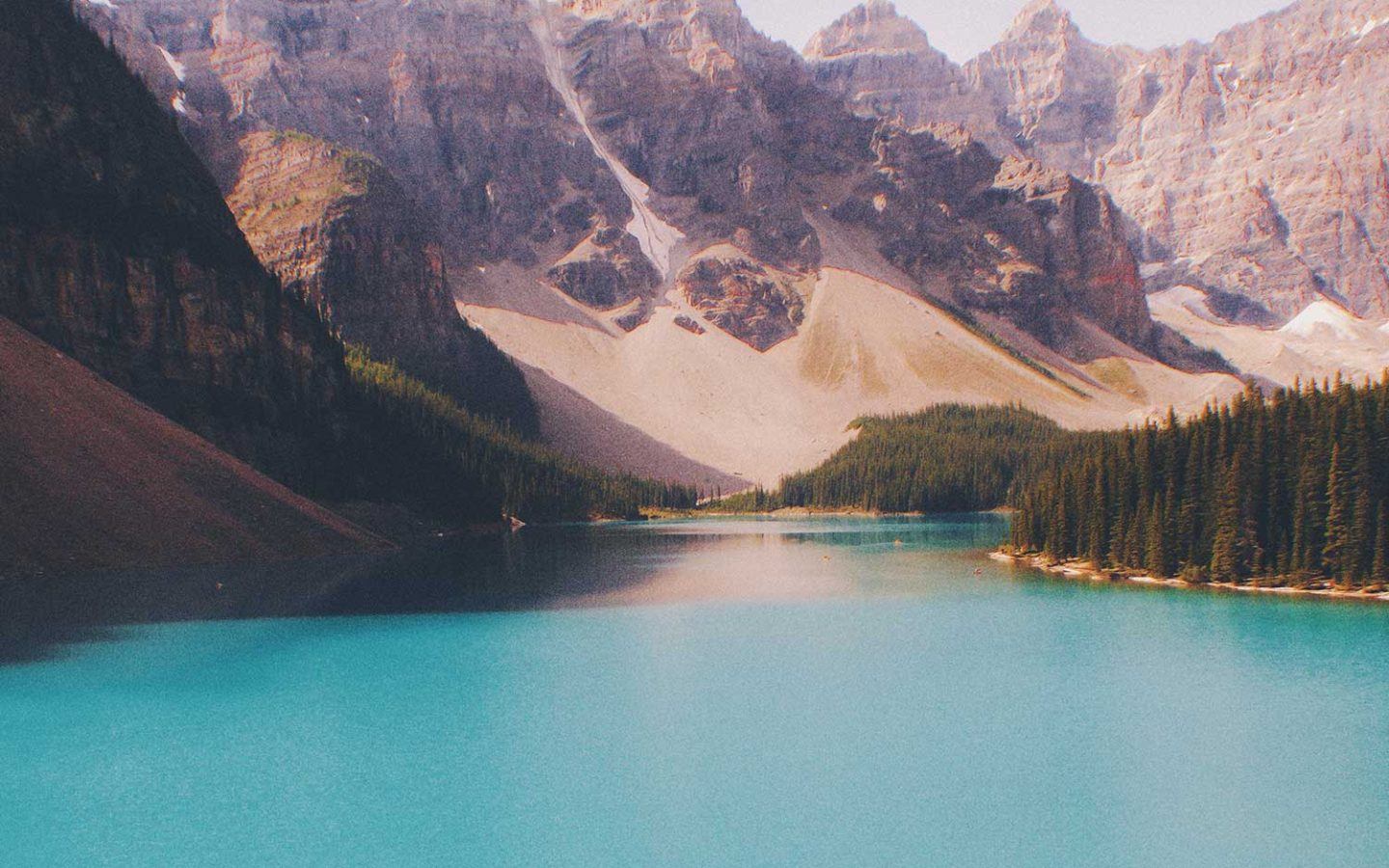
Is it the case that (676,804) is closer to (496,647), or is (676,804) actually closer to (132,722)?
(132,722)

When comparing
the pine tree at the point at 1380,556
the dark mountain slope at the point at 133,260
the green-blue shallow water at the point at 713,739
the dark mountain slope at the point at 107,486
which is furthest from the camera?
the dark mountain slope at the point at 133,260

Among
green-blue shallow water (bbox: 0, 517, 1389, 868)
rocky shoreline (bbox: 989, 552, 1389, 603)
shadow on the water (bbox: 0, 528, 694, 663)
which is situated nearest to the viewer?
green-blue shallow water (bbox: 0, 517, 1389, 868)

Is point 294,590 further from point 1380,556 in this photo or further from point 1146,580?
point 1380,556

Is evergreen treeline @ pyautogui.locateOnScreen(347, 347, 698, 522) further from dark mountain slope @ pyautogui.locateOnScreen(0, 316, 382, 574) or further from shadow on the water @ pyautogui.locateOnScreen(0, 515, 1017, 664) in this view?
dark mountain slope @ pyautogui.locateOnScreen(0, 316, 382, 574)

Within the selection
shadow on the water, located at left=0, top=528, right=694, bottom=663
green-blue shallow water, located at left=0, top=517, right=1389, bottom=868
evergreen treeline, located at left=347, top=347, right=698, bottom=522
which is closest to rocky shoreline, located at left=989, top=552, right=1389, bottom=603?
green-blue shallow water, located at left=0, top=517, right=1389, bottom=868

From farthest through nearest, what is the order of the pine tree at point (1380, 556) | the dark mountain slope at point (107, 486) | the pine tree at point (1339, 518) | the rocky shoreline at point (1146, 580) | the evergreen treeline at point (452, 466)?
the evergreen treeline at point (452, 466)
the dark mountain slope at point (107, 486)
the pine tree at point (1339, 518)
the rocky shoreline at point (1146, 580)
the pine tree at point (1380, 556)

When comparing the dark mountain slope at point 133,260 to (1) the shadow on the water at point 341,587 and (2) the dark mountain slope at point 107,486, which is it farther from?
(1) the shadow on the water at point 341,587

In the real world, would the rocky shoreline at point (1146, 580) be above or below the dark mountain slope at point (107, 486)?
below

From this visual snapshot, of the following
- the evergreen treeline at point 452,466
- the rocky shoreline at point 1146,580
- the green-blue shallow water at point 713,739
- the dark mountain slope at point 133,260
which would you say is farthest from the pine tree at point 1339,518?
the evergreen treeline at point 452,466
